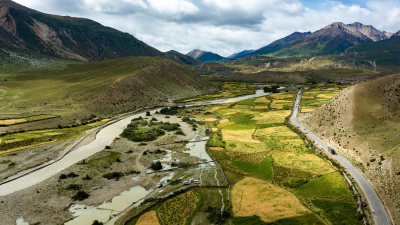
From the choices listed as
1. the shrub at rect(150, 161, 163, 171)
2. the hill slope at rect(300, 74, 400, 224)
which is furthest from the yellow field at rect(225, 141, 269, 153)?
the shrub at rect(150, 161, 163, 171)

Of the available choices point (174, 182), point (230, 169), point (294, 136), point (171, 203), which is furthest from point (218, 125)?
point (171, 203)

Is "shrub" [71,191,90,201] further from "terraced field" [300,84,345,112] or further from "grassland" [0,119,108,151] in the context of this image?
"terraced field" [300,84,345,112]

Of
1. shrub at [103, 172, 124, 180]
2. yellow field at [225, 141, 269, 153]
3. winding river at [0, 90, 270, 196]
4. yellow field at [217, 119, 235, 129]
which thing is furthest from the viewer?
yellow field at [217, 119, 235, 129]

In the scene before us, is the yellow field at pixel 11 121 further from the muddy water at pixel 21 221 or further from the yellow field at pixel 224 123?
the yellow field at pixel 224 123

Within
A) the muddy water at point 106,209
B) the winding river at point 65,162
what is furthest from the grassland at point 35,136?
the muddy water at point 106,209

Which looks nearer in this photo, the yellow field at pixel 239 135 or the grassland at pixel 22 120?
the yellow field at pixel 239 135

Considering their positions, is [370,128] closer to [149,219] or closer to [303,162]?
[303,162]

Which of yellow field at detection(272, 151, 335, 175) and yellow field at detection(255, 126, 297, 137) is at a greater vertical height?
yellow field at detection(255, 126, 297, 137)

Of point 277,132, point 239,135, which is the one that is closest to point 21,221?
point 239,135
